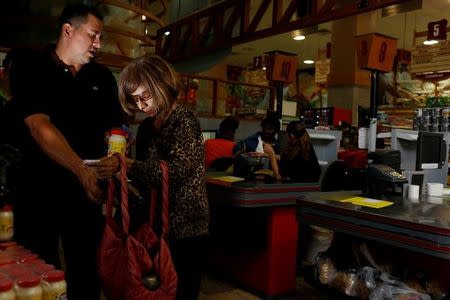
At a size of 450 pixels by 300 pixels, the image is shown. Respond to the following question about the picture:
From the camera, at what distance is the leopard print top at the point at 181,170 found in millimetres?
1746

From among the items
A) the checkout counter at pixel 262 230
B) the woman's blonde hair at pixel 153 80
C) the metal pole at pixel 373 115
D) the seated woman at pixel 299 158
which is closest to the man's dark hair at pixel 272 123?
the seated woman at pixel 299 158

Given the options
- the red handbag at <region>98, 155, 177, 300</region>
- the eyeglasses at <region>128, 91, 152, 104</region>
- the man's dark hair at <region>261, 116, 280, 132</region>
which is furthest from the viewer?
the man's dark hair at <region>261, 116, 280, 132</region>

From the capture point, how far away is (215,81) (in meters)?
9.91

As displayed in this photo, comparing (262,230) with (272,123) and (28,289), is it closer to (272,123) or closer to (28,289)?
(272,123)

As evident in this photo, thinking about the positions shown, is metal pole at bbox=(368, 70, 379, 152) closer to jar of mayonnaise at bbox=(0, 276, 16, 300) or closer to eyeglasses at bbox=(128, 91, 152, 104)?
eyeglasses at bbox=(128, 91, 152, 104)

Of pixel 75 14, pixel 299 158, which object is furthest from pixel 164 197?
pixel 299 158

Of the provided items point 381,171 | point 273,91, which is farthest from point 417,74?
point 381,171

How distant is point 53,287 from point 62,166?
671 mm

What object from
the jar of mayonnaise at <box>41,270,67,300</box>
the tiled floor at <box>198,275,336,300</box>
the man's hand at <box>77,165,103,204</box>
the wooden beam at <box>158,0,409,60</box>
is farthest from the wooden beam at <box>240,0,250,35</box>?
the jar of mayonnaise at <box>41,270,67,300</box>

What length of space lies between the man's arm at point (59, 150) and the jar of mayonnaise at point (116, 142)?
0.20 meters

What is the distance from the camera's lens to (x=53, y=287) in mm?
1327

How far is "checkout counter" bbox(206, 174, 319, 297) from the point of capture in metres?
3.31

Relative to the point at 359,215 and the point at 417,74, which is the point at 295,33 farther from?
the point at 359,215

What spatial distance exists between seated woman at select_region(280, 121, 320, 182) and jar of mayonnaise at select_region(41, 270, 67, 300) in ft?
9.96
